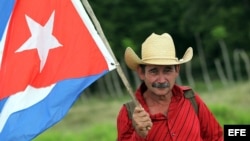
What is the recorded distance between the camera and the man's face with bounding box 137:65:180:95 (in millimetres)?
4699

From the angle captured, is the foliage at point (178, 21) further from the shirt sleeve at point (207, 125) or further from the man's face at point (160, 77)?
the man's face at point (160, 77)

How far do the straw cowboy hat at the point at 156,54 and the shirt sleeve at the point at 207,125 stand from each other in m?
0.26

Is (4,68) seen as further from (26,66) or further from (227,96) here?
(227,96)

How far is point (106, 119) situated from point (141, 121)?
1625 centimetres

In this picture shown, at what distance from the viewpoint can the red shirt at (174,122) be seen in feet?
15.5

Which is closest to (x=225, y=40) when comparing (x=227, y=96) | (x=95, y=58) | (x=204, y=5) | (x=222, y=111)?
(x=204, y=5)

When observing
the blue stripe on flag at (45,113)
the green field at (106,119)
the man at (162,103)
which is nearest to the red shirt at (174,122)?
the man at (162,103)

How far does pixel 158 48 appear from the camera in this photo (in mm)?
4863

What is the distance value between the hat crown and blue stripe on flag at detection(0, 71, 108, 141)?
0.83 feet

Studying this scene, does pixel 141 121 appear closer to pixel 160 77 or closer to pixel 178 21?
pixel 160 77

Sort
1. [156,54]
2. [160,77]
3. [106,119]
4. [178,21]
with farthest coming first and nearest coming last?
[178,21] → [106,119] → [156,54] → [160,77]

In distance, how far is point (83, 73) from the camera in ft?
16.0

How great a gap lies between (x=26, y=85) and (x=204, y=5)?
40.7 m

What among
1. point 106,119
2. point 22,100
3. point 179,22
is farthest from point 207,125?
point 179,22
